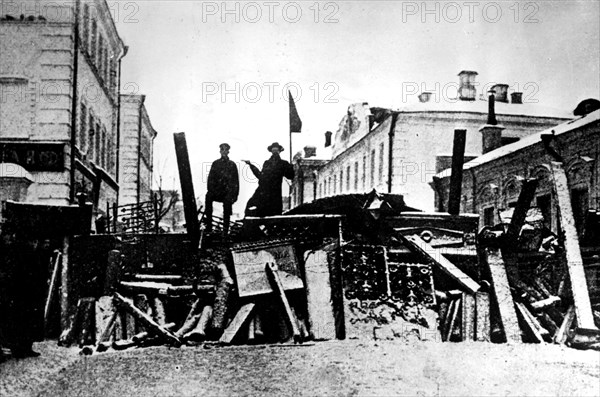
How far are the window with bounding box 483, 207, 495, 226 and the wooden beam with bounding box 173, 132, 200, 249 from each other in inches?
537

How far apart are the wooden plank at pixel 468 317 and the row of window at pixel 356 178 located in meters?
18.3

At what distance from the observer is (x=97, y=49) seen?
18031 millimetres

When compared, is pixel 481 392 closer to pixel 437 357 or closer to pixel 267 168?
pixel 437 357

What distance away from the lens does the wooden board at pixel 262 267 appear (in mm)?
6906

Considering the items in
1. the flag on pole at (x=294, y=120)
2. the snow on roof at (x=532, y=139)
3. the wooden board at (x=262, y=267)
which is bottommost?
the wooden board at (x=262, y=267)

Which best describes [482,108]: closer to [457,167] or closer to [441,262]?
[457,167]

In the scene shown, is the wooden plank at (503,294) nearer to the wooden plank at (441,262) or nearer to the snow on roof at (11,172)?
the wooden plank at (441,262)

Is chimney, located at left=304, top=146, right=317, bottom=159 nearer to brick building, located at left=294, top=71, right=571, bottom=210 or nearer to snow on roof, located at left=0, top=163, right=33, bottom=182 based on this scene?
brick building, located at left=294, top=71, right=571, bottom=210

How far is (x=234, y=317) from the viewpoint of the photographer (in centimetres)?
667

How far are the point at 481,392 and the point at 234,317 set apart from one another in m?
2.83

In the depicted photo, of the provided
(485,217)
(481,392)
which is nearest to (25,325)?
(481,392)

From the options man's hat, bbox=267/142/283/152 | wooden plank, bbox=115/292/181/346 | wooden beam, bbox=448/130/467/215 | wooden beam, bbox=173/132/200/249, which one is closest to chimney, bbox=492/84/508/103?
man's hat, bbox=267/142/283/152

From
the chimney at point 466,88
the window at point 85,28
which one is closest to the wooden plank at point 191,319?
the window at point 85,28

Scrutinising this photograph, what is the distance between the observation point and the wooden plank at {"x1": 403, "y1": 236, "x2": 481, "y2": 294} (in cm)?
690
